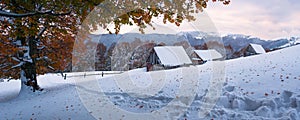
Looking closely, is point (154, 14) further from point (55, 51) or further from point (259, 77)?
point (55, 51)

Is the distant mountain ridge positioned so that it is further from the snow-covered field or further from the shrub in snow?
the shrub in snow

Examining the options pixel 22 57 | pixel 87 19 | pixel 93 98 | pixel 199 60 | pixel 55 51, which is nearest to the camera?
pixel 87 19

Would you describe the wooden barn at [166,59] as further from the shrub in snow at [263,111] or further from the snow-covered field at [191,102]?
the shrub in snow at [263,111]

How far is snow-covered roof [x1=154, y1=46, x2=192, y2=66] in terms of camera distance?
32.5 metres

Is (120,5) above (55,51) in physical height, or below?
→ above

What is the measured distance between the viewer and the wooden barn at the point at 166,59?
32.4 m

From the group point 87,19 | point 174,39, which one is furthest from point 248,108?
point 174,39

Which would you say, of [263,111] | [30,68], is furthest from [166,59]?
[263,111]

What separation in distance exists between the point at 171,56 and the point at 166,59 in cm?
118

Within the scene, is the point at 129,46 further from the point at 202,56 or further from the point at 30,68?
the point at 30,68

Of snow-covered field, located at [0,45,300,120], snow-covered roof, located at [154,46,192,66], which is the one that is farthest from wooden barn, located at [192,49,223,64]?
snow-covered field, located at [0,45,300,120]

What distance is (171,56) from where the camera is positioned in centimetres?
3362

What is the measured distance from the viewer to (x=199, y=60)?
45.0 m

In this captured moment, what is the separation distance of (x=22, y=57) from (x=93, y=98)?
5949 millimetres
